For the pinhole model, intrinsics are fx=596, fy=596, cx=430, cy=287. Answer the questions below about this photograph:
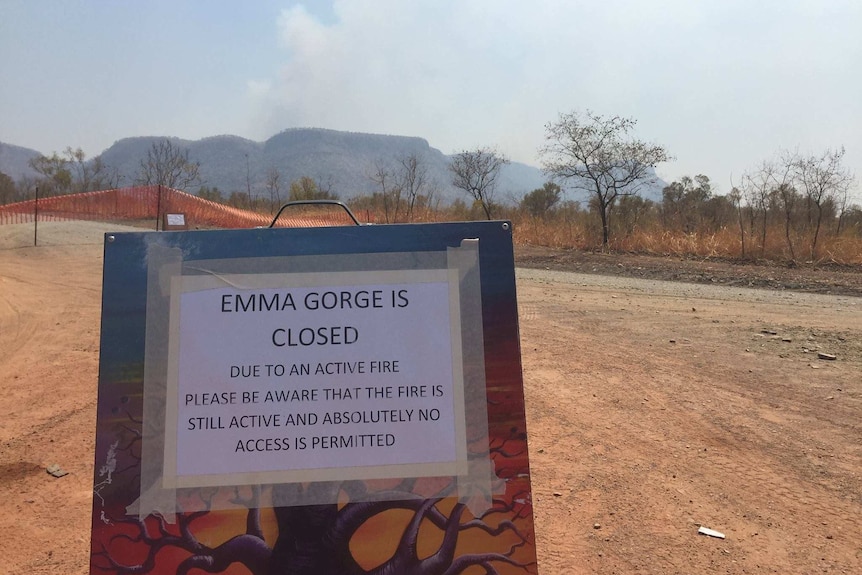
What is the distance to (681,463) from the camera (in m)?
3.37

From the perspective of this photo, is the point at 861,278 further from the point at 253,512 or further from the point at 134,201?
the point at 134,201

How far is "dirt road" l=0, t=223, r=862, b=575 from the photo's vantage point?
101 inches

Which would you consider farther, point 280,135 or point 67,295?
point 280,135

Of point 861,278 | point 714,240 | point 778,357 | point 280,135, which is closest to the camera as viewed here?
point 778,357

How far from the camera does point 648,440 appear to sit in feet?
12.1

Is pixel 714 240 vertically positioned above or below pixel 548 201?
below

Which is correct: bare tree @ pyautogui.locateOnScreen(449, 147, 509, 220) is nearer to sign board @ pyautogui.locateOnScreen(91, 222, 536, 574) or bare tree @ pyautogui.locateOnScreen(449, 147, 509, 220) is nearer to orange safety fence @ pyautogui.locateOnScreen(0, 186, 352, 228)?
orange safety fence @ pyautogui.locateOnScreen(0, 186, 352, 228)

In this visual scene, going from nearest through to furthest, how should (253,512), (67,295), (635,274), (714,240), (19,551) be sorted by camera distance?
(253,512) < (19,551) < (67,295) < (635,274) < (714,240)

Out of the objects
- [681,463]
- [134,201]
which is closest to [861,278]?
[681,463]

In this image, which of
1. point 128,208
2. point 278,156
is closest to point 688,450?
point 128,208

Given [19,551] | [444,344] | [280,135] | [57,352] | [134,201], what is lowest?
[19,551]

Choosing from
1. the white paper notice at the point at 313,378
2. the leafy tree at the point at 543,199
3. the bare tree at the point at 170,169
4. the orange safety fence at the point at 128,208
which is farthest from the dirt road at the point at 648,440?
the bare tree at the point at 170,169

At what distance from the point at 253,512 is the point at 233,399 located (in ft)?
0.98

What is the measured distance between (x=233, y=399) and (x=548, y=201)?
33946 millimetres
